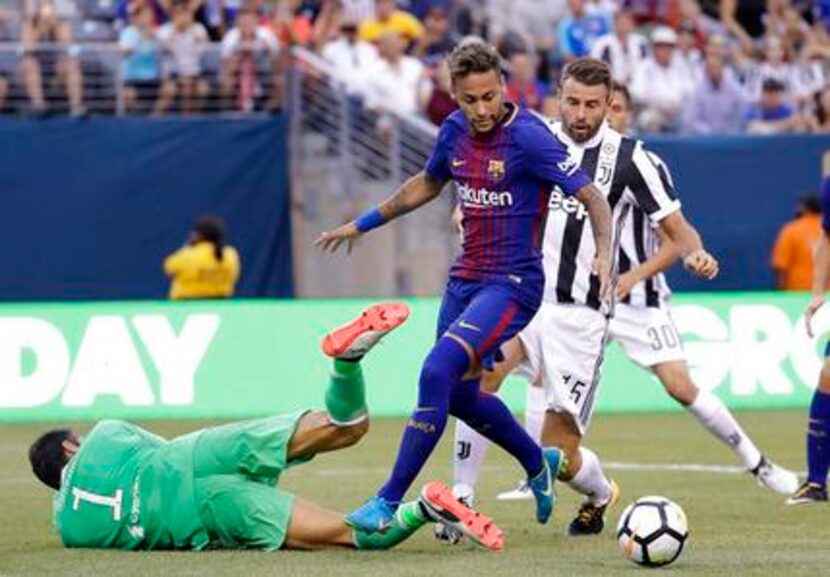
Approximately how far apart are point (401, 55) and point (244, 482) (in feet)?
48.6

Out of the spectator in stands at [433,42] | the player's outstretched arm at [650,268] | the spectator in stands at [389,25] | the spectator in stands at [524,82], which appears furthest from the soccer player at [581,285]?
the spectator in stands at [433,42]

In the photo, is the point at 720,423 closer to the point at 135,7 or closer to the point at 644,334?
the point at 644,334

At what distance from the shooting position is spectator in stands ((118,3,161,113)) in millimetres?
22594

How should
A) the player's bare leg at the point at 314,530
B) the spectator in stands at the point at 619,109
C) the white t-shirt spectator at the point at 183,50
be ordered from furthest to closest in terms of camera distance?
1. the white t-shirt spectator at the point at 183,50
2. the spectator in stands at the point at 619,109
3. the player's bare leg at the point at 314,530

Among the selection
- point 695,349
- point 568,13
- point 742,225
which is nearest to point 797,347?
point 695,349

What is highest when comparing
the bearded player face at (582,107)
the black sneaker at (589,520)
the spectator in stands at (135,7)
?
the bearded player face at (582,107)

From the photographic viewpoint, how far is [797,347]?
65.4 ft

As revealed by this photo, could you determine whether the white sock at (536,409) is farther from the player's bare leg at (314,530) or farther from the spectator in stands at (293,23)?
the spectator in stands at (293,23)

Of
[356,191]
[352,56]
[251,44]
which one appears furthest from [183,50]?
[356,191]

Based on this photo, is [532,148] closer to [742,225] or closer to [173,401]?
[173,401]

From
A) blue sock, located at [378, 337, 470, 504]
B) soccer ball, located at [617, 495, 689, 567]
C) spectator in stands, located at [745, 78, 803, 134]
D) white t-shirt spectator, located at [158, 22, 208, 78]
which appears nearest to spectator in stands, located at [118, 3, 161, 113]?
white t-shirt spectator, located at [158, 22, 208, 78]

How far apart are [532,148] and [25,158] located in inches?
543

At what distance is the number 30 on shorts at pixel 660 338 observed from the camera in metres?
12.8

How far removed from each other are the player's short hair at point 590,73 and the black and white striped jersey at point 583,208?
406mm
